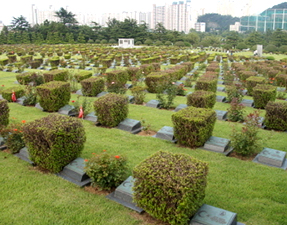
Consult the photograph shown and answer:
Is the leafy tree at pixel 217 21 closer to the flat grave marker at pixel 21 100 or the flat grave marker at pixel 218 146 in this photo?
the flat grave marker at pixel 21 100

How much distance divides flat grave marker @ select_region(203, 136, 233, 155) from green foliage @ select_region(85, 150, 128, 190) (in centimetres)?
233

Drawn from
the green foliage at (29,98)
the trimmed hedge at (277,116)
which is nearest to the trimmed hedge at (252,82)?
the trimmed hedge at (277,116)

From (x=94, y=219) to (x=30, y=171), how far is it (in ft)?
6.34

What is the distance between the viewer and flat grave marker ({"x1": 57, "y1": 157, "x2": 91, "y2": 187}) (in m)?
4.44

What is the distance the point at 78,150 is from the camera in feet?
15.9

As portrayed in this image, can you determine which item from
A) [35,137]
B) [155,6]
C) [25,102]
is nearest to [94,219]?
[35,137]

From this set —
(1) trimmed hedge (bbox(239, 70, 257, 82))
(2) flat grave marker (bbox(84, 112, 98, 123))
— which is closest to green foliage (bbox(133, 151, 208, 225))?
(2) flat grave marker (bbox(84, 112, 98, 123))

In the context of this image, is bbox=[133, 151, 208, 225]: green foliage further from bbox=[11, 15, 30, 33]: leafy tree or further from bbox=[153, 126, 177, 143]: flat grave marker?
bbox=[11, 15, 30, 33]: leafy tree

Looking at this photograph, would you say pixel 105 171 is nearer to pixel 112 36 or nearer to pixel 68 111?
pixel 68 111

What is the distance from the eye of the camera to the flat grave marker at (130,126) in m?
6.90

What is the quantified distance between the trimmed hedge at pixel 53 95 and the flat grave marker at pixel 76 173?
4.10 metres

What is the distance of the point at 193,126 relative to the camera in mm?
5652

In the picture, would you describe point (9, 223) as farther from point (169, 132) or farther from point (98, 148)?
point (169, 132)

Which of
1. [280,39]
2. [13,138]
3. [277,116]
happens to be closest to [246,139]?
[277,116]
